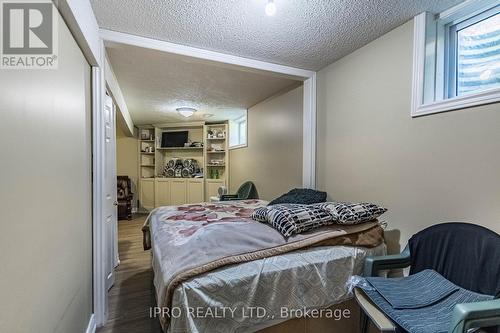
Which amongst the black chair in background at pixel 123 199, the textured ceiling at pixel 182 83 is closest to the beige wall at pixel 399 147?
the textured ceiling at pixel 182 83

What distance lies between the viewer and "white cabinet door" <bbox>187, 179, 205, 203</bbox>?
5.77 meters

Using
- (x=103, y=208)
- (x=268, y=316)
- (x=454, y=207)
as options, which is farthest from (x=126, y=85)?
(x=454, y=207)

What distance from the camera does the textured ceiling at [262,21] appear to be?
62.5 inches

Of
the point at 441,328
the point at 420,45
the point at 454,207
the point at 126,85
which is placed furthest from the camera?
the point at 126,85

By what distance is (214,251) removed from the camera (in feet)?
4.52

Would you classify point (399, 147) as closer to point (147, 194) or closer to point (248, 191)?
point (248, 191)

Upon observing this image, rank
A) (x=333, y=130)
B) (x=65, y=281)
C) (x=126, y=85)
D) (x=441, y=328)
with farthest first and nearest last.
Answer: (x=126, y=85)
(x=333, y=130)
(x=65, y=281)
(x=441, y=328)

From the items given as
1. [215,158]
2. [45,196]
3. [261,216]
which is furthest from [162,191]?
[45,196]

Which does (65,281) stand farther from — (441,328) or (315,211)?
(441,328)

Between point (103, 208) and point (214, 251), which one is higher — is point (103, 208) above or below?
above

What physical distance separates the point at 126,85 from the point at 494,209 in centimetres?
372

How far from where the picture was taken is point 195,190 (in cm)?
580

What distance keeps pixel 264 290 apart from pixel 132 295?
1674 millimetres

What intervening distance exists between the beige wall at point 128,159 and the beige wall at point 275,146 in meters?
3.21
